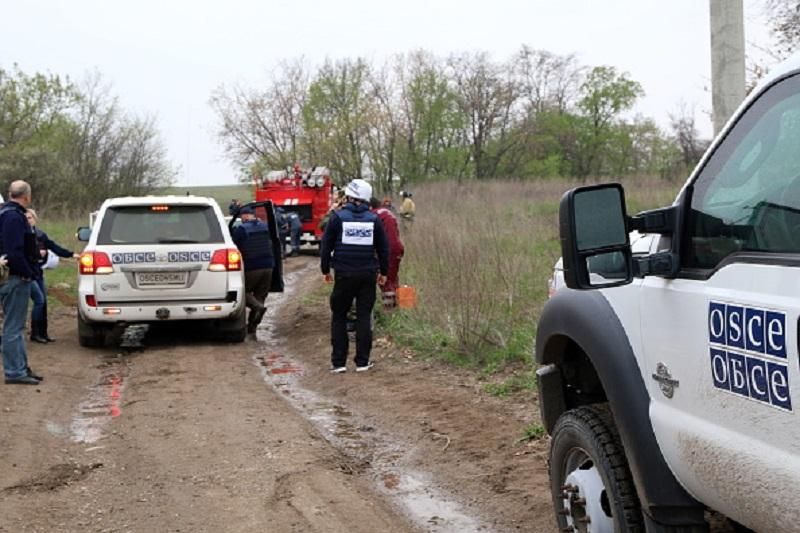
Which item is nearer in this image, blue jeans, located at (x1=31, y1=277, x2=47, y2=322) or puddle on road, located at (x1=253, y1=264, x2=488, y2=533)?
puddle on road, located at (x1=253, y1=264, x2=488, y2=533)

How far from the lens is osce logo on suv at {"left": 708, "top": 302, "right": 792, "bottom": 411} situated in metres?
2.63

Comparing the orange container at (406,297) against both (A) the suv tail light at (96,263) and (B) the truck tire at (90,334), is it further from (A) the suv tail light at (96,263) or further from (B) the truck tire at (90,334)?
(B) the truck tire at (90,334)

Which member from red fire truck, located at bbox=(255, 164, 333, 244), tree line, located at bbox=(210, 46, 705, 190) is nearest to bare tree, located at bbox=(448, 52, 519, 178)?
tree line, located at bbox=(210, 46, 705, 190)

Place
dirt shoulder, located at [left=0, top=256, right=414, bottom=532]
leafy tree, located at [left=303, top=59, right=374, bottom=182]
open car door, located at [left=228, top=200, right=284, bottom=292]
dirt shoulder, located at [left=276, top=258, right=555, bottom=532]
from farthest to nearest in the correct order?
leafy tree, located at [left=303, top=59, right=374, bottom=182] → open car door, located at [left=228, top=200, right=284, bottom=292] → dirt shoulder, located at [left=276, top=258, right=555, bottom=532] → dirt shoulder, located at [left=0, top=256, right=414, bottom=532]

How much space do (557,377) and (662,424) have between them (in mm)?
1122

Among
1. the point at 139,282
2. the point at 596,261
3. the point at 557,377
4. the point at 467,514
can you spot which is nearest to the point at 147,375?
the point at 139,282

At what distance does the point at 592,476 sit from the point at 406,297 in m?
8.65

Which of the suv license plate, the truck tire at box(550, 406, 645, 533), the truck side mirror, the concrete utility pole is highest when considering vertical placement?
the concrete utility pole

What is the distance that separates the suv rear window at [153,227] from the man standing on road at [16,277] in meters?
2.21

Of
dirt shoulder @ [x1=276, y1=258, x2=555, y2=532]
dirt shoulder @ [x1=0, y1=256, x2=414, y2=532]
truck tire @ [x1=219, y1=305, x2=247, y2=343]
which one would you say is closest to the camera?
dirt shoulder @ [x1=0, y1=256, x2=414, y2=532]

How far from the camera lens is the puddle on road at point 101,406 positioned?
7.49m

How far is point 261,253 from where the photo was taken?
42.1ft

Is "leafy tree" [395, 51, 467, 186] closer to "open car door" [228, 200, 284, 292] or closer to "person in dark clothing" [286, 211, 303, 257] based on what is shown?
"person in dark clothing" [286, 211, 303, 257]

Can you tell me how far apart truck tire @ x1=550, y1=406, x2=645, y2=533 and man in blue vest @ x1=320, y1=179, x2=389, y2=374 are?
572 cm
